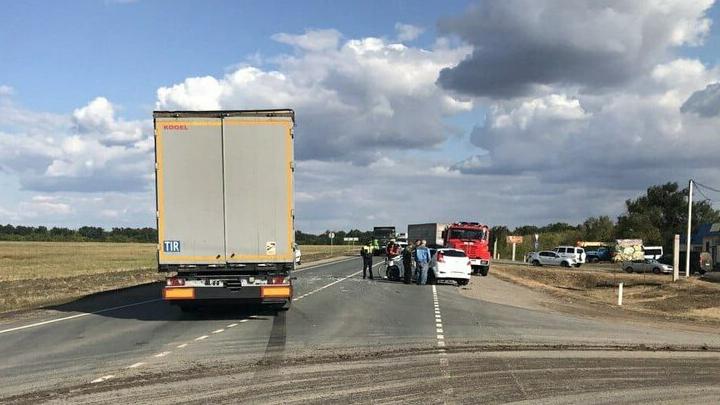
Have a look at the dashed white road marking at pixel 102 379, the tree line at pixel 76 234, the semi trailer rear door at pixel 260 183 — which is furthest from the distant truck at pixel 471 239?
the tree line at pixel 76 234

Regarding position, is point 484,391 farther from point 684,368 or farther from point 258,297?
point 258,297

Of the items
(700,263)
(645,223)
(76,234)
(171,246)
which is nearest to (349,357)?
(171,246)

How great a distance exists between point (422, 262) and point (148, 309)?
46.4ft

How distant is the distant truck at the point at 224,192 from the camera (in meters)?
14.9

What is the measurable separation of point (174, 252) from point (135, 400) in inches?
302

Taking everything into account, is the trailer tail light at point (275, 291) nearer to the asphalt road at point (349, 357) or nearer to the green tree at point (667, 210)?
the asphalt road at point (349, 357)

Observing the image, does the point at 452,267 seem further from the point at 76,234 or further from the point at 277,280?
the point at 76,234

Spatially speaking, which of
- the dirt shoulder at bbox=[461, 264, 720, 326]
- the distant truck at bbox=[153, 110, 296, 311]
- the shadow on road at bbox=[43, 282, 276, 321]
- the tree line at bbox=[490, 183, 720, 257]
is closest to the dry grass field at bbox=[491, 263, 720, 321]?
the dirt shoulder at bbox=[461, 264, 720, 326]

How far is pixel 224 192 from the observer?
15.0 meters

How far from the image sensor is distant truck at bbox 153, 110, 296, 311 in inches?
587

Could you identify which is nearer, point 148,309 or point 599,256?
point 148,309

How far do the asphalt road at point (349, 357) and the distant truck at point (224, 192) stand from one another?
A: 1.37 m

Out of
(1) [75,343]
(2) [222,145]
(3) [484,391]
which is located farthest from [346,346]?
(2) [222,145]

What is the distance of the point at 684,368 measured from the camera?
394 inches
